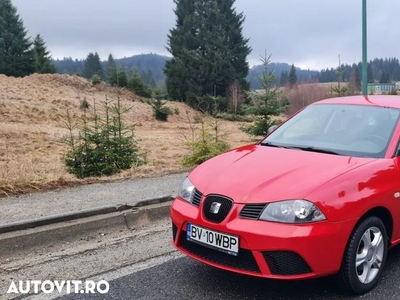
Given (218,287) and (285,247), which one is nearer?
(285,247)

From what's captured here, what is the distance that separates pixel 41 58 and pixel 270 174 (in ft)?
161

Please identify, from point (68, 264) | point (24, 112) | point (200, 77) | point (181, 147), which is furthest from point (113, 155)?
point (200, 77)

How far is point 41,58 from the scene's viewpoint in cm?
4847

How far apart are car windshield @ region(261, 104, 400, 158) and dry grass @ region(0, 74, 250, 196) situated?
384 cm

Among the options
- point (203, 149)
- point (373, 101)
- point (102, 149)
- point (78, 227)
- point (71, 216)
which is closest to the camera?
point (373, 101)

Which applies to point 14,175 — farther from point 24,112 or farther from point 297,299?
point 24,112

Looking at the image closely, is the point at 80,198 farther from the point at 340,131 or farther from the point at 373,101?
the point at 373,101

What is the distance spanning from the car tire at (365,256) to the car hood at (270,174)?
49 cm

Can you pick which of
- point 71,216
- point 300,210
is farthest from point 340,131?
point 71,216

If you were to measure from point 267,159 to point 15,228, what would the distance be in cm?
281

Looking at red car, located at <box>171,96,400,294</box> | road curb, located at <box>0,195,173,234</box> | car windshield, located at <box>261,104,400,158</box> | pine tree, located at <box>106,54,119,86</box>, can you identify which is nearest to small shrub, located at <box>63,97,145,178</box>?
pine tree, located at <box>106,54,119,86</box>

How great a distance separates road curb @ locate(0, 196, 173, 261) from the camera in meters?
4.65

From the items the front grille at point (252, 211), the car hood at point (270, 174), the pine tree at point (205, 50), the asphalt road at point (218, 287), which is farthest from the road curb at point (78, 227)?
the pine tree at point (205, 50)

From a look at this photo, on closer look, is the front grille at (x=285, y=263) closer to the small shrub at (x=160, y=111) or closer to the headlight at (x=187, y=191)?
the headlight at (x=187, y=191)
